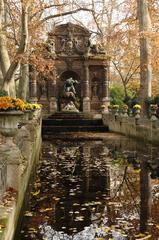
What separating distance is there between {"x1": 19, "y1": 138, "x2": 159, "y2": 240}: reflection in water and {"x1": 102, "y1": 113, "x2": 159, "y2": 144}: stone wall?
5.62 m

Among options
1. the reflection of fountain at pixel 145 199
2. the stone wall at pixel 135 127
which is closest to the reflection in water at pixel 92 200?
the reflection of fountain at pixel 145 199

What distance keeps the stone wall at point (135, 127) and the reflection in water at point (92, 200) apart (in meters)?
5.62

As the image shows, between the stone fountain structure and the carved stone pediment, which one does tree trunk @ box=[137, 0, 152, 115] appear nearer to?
the stone fountain structure

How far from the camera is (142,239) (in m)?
5.45

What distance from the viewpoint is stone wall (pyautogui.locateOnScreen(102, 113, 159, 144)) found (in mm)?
18453

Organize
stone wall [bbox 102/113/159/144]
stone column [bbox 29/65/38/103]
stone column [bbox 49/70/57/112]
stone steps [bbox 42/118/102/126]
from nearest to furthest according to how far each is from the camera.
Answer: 1. stone wall [bbox 102/113/159/144]
2. stone steps [bbox 42/118/102/126]
3. stone column [bbox 29/65/38/103]
4. stone column [bbox 49/70/57/112]

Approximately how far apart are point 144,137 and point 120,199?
40.8 ft

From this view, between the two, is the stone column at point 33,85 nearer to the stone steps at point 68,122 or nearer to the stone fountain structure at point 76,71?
the stone fountain structure at point 76,71

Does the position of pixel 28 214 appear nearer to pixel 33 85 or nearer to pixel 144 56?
pixel 144 56

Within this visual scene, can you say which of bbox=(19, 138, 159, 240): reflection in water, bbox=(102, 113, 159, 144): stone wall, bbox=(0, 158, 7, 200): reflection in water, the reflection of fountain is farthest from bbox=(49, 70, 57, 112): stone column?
bbox=(0, 158, 7, 200): reflection in water

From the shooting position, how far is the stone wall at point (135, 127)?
1845 centimetres

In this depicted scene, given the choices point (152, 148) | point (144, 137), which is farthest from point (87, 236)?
point (144, 137)

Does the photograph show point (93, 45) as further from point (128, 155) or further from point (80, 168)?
point (80, 168)

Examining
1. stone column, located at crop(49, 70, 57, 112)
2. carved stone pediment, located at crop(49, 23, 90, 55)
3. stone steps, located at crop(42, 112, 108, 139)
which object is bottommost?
stone steps, located at crop(42, 112, 108, 139)
